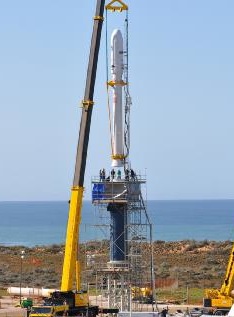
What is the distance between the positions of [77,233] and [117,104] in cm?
814

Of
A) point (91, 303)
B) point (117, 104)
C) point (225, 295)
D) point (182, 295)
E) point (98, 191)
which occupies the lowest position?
point (225, 295)

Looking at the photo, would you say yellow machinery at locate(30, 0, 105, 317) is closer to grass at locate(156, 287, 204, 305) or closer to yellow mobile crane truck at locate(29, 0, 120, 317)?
yellow mobile crane truck at locate(29, 0, 120, 317)

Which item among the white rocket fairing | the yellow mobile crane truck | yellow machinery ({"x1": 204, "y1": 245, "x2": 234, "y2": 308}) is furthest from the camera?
yellow machinery ({"x1": 204, "y1": 245, "x2": 234, "y2": 308})

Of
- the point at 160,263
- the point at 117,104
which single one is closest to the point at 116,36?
the point at 117,104

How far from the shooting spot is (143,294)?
211 ft

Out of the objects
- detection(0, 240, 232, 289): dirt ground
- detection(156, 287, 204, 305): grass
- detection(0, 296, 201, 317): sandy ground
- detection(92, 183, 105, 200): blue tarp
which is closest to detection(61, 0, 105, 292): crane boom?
detection(92, 183, 105, 200): blue tarp

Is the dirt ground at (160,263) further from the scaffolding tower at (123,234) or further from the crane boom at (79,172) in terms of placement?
the crane boom at (79,172)

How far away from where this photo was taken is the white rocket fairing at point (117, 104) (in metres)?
62.5

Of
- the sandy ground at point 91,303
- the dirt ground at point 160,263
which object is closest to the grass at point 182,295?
the dirt ground at point 160,263

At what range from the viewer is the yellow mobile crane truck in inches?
2256

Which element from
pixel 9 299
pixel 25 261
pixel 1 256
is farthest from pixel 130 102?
pixel 1 256

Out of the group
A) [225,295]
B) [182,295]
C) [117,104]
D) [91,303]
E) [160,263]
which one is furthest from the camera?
[160,263]

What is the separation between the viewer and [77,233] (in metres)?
58.5

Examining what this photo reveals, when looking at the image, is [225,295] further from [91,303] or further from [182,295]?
[182,295]
